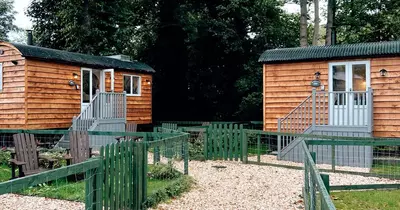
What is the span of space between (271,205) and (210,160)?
16.6 feet

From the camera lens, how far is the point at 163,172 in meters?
7.66

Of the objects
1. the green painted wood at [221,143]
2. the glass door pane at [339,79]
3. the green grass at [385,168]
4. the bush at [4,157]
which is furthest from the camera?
the glass door pane at [339,79]

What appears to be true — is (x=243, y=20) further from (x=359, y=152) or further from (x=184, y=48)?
(x=359, y=152)

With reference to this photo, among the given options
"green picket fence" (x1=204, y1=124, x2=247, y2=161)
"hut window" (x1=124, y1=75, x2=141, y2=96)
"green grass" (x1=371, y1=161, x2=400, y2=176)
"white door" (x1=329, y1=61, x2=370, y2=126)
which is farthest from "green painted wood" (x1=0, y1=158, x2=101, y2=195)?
Answer: "hut window" (x1=124, y1=75, x2=141, y2=96)

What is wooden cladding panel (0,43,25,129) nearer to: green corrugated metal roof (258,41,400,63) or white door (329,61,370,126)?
green corrugated metal roof (258,41,400,63)

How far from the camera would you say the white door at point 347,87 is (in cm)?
1140

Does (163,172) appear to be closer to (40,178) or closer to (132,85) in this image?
(40,178)

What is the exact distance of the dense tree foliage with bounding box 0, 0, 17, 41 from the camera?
33125 millimetres

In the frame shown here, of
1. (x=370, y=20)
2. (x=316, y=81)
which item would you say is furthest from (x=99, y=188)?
(x=370, y=20)

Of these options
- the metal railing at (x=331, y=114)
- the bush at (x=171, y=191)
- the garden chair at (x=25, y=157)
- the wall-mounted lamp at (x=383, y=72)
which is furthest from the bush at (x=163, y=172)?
the wall-mounted lamp at (x=383, y=72)

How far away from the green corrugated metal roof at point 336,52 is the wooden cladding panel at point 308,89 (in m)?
0.28

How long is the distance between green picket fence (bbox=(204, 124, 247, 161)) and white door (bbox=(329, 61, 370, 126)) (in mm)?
2932

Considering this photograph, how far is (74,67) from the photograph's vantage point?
1423 cm

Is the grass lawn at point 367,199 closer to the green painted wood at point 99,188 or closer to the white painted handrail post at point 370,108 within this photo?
the green painted wood at point 99,188
